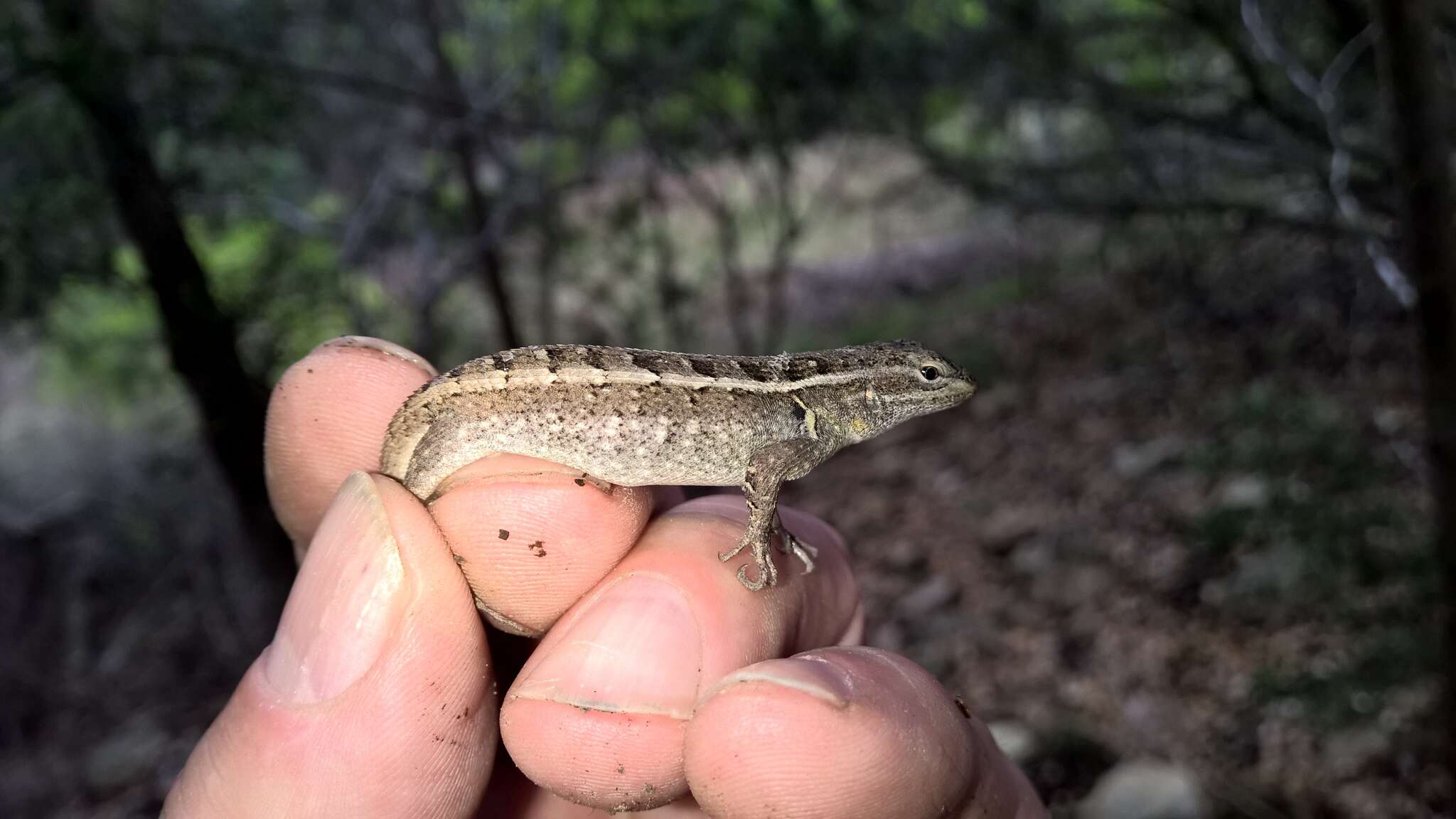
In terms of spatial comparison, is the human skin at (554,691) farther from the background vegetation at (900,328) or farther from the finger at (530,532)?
the background vegetation at (900,328)

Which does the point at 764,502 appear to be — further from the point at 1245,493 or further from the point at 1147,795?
the point at 1245,493

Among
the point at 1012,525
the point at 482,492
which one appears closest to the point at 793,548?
the point at 482,492

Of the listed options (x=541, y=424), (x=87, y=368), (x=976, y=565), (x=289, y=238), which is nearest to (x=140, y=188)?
(x=289, y=238)

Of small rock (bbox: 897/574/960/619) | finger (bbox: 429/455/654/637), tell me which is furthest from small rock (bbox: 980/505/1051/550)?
finger (bbox: 429/455/654/637)

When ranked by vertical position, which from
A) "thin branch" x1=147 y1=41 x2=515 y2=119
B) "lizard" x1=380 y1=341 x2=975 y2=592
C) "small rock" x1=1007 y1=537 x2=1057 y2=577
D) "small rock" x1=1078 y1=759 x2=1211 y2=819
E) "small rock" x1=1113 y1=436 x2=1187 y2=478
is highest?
"thin branch" x1=147 y1=41 x2=515 y2=119

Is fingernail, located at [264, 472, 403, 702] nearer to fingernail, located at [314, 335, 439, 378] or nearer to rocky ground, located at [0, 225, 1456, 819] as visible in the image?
fingernail, located at [314, 335, 439, 378]

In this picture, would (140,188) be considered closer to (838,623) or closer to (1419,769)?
(838,623)
